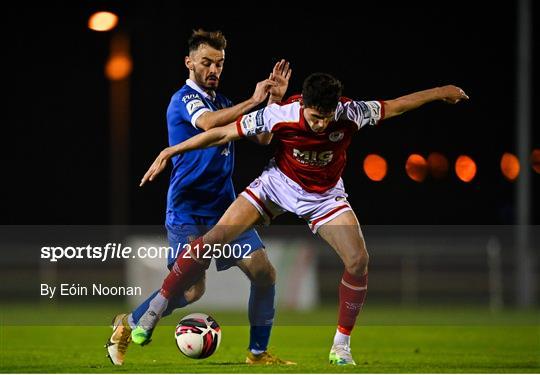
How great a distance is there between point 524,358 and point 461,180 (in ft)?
59.1

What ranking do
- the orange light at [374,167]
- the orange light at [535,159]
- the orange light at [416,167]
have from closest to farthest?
the orange light at [535,159]
the orange light at [374,167]
the orange light at [416,167]

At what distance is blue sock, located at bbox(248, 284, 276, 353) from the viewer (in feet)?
28.1

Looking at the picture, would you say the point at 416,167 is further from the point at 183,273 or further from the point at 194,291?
the point at 183,273

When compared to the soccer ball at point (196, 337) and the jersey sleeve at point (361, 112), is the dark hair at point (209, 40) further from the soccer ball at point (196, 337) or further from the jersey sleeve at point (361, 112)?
the soccer ball at point (196, 337)

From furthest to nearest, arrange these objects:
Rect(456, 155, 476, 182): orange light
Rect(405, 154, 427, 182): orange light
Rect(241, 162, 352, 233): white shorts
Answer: Rect(405, 154, 427, 182): orange light → Rect(456, 155, 476, 182): orange light → Rect(241, 162, 352, 233): white shorts

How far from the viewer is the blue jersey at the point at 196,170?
8.66 m

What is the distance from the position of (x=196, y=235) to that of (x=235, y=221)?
599 millimetres

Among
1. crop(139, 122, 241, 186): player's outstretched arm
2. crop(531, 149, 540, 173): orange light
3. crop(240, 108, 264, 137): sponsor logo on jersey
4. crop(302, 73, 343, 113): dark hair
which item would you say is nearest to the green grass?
crop(139, 122, 241, 186): player's outstretched arm

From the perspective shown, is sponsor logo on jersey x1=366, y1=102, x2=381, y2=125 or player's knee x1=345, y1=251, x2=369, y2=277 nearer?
sponsor logo on jersey x1=366, y1=102, x2=381, y2=125

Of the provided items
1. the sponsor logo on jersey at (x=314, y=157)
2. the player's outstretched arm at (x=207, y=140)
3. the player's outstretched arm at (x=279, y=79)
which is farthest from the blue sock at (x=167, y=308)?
the player's outstretched arm at (x=279, y=79)

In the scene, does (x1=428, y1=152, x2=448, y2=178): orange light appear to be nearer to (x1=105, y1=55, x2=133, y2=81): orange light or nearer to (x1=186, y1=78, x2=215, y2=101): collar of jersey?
(x1=105, y1=55, x2=133, y2=81): orange light

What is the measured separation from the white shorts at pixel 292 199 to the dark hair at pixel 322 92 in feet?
2.63

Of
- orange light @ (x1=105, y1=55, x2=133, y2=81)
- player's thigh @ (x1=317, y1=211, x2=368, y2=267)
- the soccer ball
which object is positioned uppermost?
orange light @ (x1=105, y1=55, x2=133, y2=81)

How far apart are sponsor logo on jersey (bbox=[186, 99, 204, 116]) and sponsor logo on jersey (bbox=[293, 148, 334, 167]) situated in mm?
818
